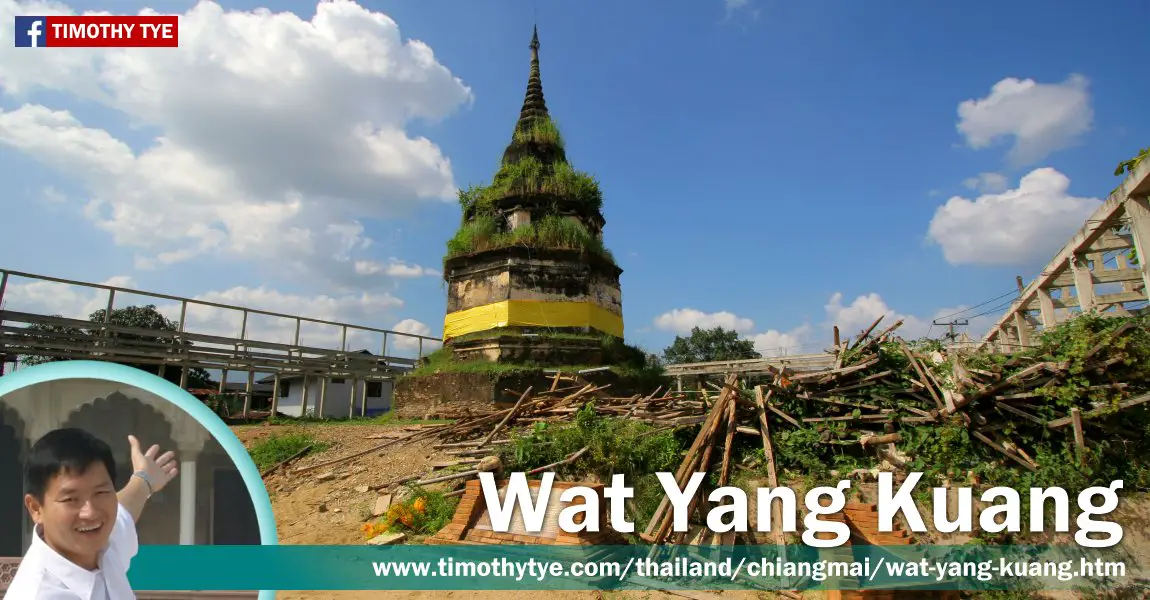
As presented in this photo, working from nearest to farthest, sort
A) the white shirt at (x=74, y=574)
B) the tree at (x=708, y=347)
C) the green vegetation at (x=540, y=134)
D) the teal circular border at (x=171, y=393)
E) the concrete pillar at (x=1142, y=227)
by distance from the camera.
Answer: the white shirt at (x=74, y=574), the teal circular border at (x=171, y=393), the concrete pillar at (x=1142, y=227), the green vegetation at (x=540, y=134), the tree at (x=708, y=347)

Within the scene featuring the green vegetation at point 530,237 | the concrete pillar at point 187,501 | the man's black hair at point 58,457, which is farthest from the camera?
the green vegetation at point 530,237

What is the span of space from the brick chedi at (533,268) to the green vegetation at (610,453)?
261 inches

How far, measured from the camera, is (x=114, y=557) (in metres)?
1.80

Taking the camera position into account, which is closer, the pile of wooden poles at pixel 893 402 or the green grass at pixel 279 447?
the pile of wooden poles at pixel 893 402

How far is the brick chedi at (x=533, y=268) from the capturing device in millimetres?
16013

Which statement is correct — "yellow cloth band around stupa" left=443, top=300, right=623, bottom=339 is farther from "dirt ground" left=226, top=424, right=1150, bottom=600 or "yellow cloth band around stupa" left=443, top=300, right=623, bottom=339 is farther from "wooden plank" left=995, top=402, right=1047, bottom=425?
"wooden plank" left=995, top=402, right=1047, bottom=425

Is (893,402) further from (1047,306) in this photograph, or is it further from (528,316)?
(1047,306)

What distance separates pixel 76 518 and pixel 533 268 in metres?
15.2

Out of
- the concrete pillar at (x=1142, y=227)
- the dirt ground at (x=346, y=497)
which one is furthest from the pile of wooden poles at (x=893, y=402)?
the concrete pillar at (x=1142, y=227)

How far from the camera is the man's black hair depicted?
1.75m

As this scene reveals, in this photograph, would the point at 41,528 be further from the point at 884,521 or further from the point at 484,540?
the point at 884,521

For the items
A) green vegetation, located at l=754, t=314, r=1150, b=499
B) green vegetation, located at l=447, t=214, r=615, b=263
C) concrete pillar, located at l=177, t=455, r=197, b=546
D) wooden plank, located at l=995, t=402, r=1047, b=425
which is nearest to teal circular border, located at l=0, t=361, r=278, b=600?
concrete pillar, located at l=177, t=455, r=197, b=546

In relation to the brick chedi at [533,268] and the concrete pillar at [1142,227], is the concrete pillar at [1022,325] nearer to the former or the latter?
the concrete pillar at [1142,227]

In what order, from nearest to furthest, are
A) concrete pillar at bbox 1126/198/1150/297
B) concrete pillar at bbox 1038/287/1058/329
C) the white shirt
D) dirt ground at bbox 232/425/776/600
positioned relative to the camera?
1. the white shirt
2. dirt ground at bbox 232/425/776/600
3. concrete pillar at bbox 1126/198/1150/297
4. concrete pillar at bbox 1038/287/1058/329
